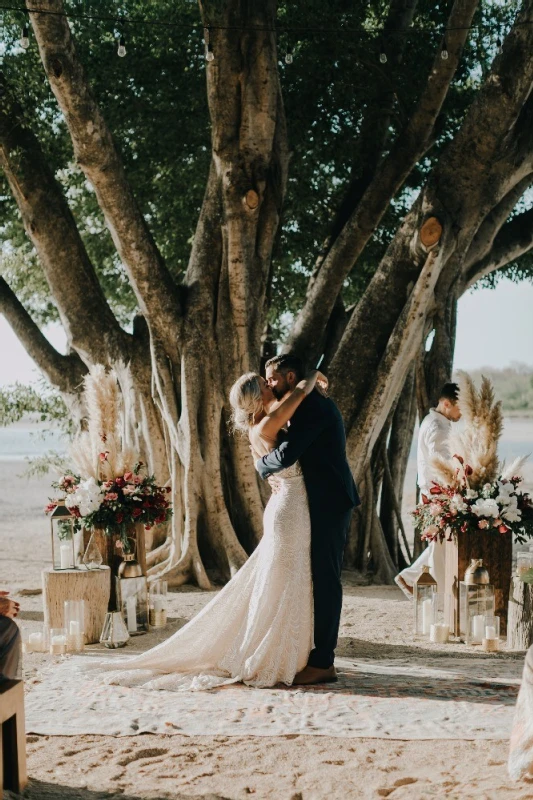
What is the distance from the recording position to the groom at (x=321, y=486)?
607 cm

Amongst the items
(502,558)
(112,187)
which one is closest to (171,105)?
(112,187)

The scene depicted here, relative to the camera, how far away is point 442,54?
9.39 m

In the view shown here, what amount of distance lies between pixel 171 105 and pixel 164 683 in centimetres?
785

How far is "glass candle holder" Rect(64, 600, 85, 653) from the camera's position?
7.18 metres

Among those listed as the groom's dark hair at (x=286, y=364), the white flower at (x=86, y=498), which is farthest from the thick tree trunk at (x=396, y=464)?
the groom's dark hair at (x=286, y=364)

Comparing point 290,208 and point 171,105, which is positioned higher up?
point 171,105

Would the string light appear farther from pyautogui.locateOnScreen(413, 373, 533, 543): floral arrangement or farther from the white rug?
the white rug

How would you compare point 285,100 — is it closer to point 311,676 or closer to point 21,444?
point 311,676

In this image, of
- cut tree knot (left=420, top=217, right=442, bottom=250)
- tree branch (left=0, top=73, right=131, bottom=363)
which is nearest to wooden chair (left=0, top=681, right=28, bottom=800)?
cut tree knot (left=420, top=217, right=442, bottom=250)

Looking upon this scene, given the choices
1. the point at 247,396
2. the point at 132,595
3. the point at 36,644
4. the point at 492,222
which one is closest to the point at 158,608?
the point at 132,595

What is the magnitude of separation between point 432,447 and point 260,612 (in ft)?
10.6

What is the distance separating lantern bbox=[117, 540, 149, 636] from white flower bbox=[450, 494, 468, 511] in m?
2.44

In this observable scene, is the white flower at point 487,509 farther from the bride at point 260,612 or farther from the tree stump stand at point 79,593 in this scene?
the tree stump stand at point 79,593

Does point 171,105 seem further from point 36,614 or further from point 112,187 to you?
point 36,614
